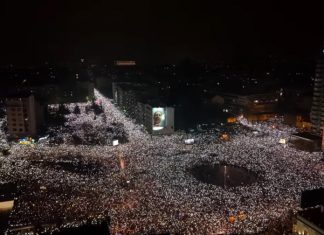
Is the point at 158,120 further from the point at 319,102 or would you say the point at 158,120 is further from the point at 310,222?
the point at 310,222

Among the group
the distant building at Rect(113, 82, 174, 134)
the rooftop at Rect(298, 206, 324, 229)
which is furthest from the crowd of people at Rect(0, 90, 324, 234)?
the distant building at Rect(113, 82, 174, 134)

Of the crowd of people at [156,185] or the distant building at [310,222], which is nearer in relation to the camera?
the distant building at [310,222]

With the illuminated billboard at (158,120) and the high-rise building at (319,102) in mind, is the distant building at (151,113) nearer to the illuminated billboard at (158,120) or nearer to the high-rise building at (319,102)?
the illuminated billboard at (158,120)

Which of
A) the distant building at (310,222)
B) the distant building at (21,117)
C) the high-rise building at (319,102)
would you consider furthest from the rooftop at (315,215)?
the distant building at (21,117)

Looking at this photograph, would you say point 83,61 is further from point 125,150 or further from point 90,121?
point 125,150

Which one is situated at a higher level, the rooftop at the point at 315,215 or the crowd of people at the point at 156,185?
the rooftop at the point at 315,215

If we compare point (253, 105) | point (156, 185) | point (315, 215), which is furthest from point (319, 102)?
point (315, 215)
